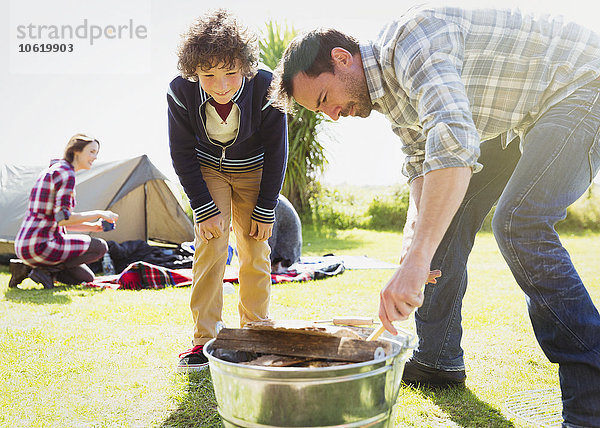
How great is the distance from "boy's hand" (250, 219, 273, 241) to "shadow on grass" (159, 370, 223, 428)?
646 millimetres

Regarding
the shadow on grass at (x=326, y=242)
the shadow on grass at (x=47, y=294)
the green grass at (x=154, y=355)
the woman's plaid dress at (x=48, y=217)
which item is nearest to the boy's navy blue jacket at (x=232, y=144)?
the green grass at (x=154, y=355)

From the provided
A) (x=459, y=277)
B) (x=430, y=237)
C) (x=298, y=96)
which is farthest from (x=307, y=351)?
(x=459, y=277)

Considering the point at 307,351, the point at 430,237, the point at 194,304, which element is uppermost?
the point at 430,237

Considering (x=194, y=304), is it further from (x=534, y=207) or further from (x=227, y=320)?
(x=534, y=207)

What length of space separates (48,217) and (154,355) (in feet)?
7.90

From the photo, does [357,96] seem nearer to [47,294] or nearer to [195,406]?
[195,406]

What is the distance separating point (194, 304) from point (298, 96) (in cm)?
118

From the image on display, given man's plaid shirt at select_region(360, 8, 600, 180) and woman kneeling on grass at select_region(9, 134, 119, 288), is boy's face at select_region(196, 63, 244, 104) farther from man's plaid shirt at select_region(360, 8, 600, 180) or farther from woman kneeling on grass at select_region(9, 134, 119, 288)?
woman kneeling on grass at select_region(9, 134, 119, 288)

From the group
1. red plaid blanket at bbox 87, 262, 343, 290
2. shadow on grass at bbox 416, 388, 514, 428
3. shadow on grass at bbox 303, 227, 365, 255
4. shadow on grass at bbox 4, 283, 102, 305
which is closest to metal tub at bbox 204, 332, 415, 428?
shadow on grass at bbox 416, 388, 514, 428

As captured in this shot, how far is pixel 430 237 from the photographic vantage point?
51.6 inches

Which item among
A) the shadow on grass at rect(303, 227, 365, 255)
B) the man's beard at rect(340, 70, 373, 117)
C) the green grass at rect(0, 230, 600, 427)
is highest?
the man's beard at rect(340, 70, 373, 117)

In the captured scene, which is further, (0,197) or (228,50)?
(0,197)

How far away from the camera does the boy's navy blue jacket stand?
91.9 inches

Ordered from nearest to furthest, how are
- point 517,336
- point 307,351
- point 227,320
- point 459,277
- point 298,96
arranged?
point 307,351
point 298,96
point 459,277
point 517,336
point 227,320
